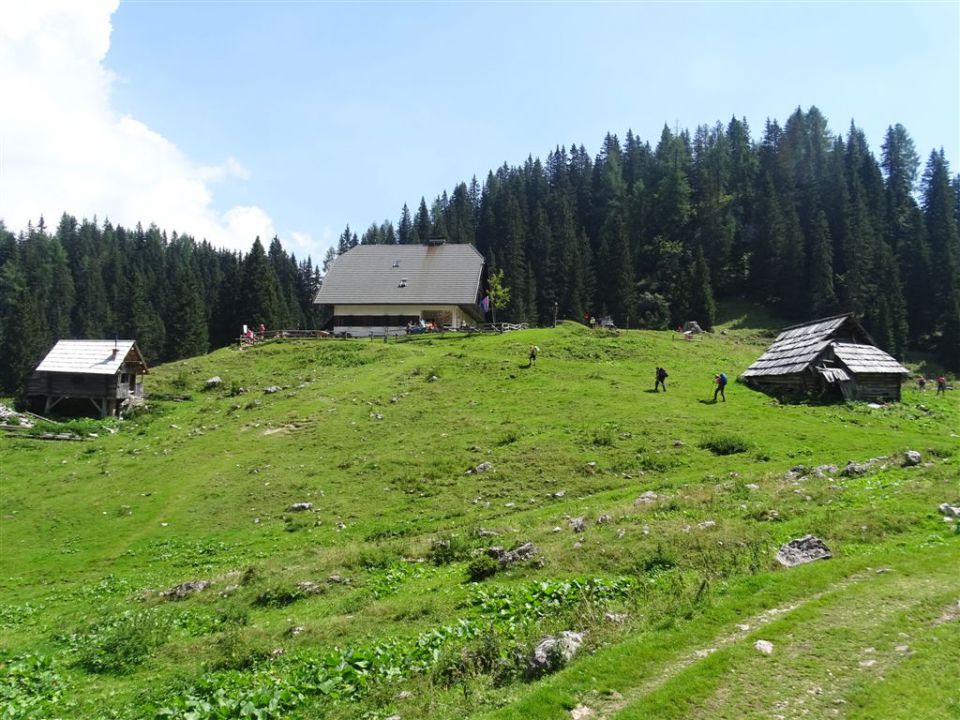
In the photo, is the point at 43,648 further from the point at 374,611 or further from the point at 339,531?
the point at 339,531

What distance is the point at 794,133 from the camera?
14412 cm

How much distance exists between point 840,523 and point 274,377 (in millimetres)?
47694

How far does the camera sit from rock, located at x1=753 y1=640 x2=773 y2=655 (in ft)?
33.7

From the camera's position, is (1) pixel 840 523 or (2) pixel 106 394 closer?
(1) pixel 840 523

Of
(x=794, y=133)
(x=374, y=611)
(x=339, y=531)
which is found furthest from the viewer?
(x=794, y=133)

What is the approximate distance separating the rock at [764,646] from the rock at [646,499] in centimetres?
1081

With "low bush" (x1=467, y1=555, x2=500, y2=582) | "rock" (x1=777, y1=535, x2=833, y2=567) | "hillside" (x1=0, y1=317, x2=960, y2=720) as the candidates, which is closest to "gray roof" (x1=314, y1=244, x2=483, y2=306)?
"hillside" (x1=0, y1=317, x2=960, y2=720)

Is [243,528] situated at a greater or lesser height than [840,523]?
lesser

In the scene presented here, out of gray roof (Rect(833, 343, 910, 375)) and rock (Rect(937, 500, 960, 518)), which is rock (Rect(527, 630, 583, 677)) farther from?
gray roof (Rect(833, 343, 910, 375))

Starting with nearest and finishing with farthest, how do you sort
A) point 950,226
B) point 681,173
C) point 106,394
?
point 106,394
point 950,226
point 681,173

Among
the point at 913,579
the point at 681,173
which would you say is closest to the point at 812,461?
the point at 913,579

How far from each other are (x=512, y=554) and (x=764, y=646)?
7.81 meters

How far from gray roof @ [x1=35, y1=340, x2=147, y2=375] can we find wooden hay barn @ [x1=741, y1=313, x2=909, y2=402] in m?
50.5

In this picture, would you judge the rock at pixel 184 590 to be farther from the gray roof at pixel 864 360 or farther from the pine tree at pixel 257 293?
the pine tree at pixel 257 293
